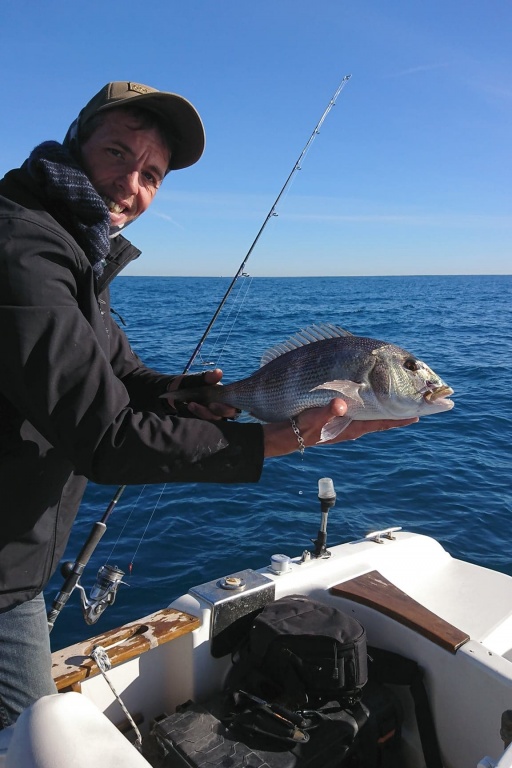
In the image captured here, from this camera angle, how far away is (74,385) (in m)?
1.79

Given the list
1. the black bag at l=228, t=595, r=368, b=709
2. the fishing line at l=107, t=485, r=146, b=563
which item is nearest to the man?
the black bag at l=228, t=595, r=368, b=709

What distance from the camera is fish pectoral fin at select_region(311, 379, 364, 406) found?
2760 mm

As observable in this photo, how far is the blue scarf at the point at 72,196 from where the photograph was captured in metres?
2.00

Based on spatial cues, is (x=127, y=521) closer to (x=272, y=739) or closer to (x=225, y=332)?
(x=272, y=739)

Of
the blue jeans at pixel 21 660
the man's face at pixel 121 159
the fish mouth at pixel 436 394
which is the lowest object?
the blue jeans at pixel 21 660

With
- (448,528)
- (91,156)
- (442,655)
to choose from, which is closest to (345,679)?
(442,655)

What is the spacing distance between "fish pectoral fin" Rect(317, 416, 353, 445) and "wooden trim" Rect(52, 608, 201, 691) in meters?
1.53

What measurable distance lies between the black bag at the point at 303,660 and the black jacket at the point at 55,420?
138cm

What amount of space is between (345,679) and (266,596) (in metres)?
0.76

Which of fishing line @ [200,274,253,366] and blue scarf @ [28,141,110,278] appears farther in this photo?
fishing line @ [200,274,253,366]

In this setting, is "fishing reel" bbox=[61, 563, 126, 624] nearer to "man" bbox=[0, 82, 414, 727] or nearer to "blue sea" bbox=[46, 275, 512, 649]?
"man" bbox=[0, 82, 414, 727]

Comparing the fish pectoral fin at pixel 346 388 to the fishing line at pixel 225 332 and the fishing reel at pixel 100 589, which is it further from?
the fishing line at pixel 225 332

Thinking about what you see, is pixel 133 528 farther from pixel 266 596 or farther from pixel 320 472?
pixel 266 596

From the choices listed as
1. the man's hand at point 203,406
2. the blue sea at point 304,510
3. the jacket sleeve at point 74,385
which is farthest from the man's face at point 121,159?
the blue sea at point 304,510
